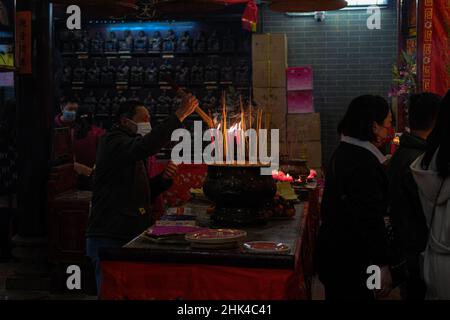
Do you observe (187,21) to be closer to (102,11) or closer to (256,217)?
(102,11)

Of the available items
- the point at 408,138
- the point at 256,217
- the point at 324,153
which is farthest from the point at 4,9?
the point at 324,153

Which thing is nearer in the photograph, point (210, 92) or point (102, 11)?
point (102, 11)

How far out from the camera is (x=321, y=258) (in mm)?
3387

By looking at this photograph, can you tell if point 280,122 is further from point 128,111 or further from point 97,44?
point 128,111

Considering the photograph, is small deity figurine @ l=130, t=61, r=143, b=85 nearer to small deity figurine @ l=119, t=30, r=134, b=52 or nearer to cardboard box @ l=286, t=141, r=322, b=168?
small deity figurine @ l=119, t=30, r=134, b=52

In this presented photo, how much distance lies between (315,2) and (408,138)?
289 cm

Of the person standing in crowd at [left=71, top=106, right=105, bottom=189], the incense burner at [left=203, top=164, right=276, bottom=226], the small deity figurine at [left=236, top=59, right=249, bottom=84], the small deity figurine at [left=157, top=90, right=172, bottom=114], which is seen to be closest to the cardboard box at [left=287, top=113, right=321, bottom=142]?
the small deity figurine at [left=236, top=59, right=249, bottom=84]

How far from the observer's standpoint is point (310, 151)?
965 centimetres

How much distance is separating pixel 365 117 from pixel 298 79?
653cm

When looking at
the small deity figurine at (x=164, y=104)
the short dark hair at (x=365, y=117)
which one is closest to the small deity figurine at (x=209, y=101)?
the small deity figurine at (x=164, y=104)

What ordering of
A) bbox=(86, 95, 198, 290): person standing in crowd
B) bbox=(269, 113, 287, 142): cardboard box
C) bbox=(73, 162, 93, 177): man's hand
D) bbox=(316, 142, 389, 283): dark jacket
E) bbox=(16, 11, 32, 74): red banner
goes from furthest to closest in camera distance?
1. bbox=(269, 113, 287, 142): cardboard box
2. bbox=(73, 162, 93, 177): man's hand
3. bbox=(16, 11, 32, 74): red banner
4. bbox=(86, 95, 198, 290): person standing in crowd
5. bbox=(316, 142, 389, 283): dark jacket

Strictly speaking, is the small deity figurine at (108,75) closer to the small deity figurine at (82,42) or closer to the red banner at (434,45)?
the small deity figurine at (82,42)

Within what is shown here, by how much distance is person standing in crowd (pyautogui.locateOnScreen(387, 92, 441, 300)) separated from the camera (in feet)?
9.06

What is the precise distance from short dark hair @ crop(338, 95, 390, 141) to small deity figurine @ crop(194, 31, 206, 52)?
279 inches
